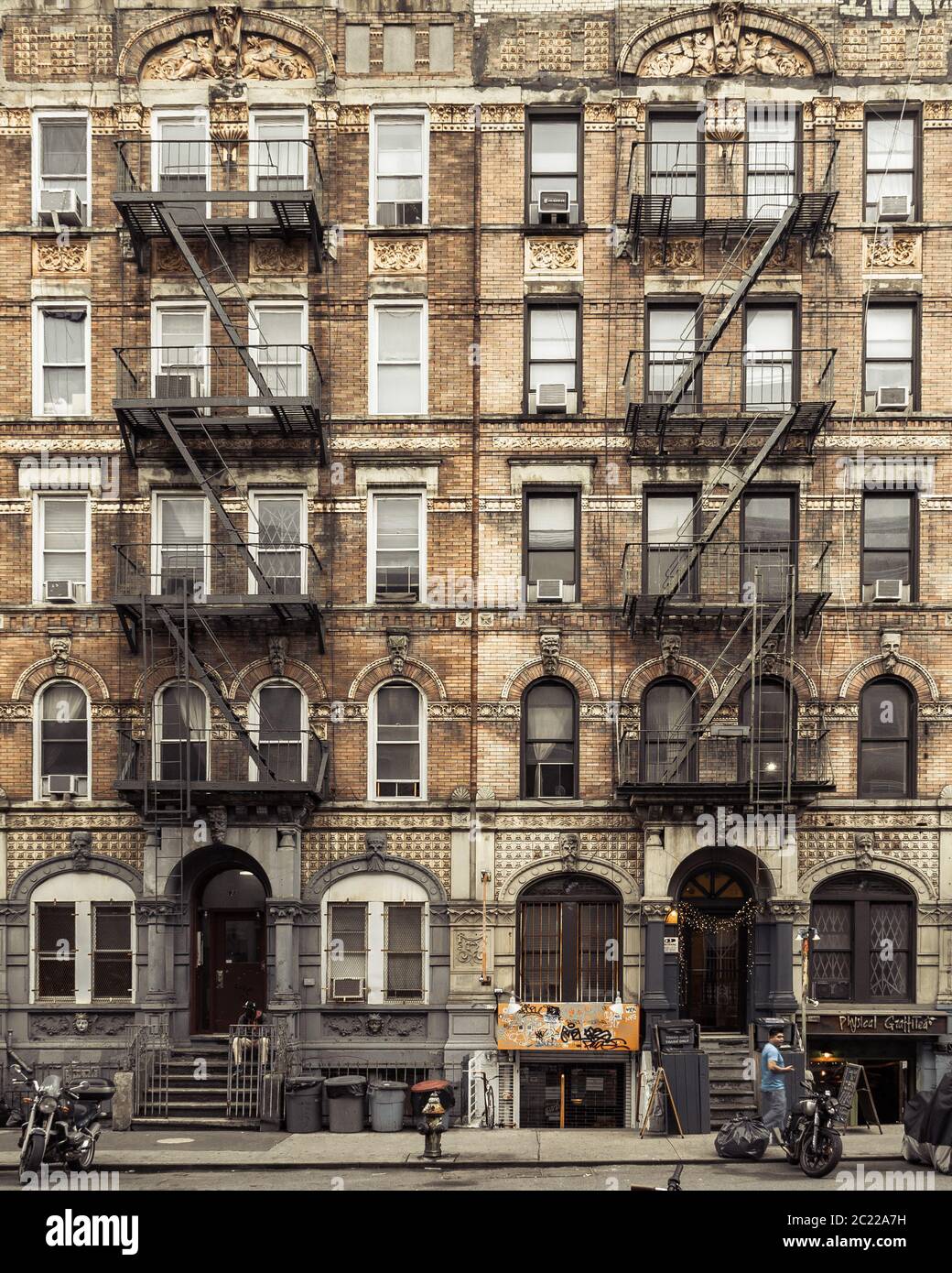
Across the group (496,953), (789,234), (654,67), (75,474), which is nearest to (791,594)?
(789,234)

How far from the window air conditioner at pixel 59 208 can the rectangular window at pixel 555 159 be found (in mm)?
8028

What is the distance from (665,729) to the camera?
24.2 metres

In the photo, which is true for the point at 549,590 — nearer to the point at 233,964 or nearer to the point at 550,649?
the point at 550,649

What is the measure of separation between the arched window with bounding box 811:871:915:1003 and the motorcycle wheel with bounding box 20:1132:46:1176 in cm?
1272

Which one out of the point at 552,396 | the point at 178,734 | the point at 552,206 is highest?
the point at 552,206

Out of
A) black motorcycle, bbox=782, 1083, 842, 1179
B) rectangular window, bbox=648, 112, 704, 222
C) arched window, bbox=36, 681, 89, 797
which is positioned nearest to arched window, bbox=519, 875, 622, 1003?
black motorcycle, bbox=782, 1083, 842, 1179

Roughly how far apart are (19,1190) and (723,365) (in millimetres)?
16868

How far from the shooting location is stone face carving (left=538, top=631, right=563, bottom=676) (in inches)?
945

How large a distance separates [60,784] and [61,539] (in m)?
4.33

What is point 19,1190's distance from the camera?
1709 centimetres

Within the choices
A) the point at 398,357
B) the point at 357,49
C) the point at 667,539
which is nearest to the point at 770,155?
the point at 667,539

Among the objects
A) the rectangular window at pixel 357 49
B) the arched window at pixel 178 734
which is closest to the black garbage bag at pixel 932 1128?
the arched window at pixel 178 734

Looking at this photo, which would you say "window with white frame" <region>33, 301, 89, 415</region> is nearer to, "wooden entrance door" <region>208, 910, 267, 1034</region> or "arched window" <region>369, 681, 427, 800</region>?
"arched window" <region>369, 681, 427, 800</region>

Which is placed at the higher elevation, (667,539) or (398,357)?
(398,357)
